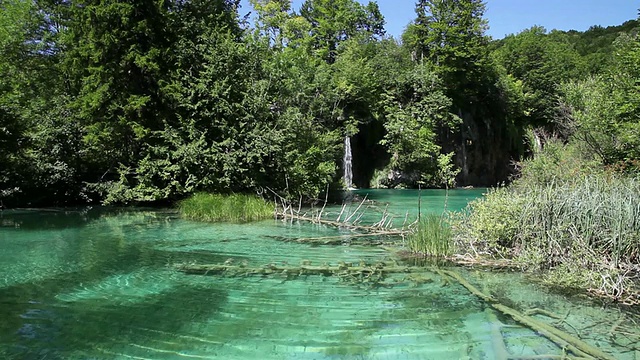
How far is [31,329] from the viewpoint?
5.61 metres

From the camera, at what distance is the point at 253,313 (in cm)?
624

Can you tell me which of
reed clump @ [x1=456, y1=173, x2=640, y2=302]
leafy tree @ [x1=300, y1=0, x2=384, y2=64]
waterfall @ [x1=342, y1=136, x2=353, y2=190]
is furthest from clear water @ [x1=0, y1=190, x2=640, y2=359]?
leafy tree @ [x1=300, y1=0, x2=384, y2=64]

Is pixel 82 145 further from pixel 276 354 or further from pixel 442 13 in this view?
pixel 442 13

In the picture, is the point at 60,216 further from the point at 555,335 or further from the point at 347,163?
the point at 347,163

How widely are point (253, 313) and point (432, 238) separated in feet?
14.9

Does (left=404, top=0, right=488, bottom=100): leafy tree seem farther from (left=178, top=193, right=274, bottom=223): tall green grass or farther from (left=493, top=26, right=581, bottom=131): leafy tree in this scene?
(left=178, top=193, right=274, bottom=223): tall green grass

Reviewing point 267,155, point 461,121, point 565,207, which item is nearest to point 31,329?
point 565,207

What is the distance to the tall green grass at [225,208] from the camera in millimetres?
16094

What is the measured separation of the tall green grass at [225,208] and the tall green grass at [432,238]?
7.78m

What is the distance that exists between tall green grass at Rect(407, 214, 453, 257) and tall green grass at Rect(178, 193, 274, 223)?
7779 mm

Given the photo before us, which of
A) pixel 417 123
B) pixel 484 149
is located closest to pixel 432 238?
pixel 417 123

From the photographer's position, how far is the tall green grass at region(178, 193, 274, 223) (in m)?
16.1

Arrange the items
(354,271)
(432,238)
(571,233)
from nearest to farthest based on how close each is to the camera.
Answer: (571,233), (354,271), (432,238)

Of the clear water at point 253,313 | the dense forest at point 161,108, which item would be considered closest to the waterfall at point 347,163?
the dense forest at point 161,108
